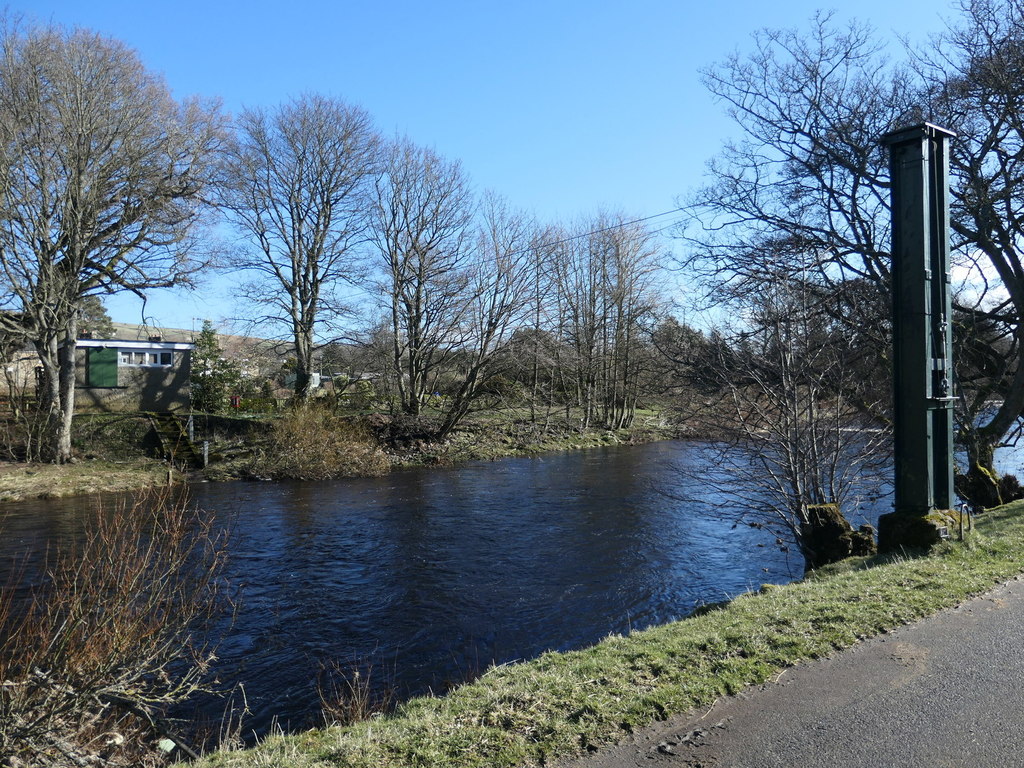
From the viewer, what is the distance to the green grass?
13.0 feet

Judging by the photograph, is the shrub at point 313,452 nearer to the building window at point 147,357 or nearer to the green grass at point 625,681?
the building window at point 147,357

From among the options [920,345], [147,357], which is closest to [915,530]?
[920,345]

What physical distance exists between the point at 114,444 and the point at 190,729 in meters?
21.0

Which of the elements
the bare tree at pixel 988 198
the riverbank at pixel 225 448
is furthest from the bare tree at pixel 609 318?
the bare tree at pixel 988 198

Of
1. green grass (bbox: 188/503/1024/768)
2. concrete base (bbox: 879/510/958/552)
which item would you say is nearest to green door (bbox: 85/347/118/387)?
green grass (bbox: 188/503/1024/768)

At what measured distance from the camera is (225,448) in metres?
25.2

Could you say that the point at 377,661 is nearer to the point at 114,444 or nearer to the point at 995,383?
the point at 995,383

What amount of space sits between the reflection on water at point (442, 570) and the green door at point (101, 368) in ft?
35.4

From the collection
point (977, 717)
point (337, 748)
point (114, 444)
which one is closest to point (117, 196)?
point (114, 444)

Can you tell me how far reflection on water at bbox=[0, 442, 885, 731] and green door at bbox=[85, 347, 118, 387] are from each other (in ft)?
35.4

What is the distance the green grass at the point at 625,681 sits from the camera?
157 inches

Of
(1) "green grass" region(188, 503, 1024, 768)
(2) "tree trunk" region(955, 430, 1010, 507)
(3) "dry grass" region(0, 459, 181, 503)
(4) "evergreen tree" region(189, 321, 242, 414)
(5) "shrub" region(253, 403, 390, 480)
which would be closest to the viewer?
(1) "green grass" region(188, 503, 1024, 768)

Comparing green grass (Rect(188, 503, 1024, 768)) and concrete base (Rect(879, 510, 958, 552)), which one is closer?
green grass (Rect(188, 503, 1024, 768))

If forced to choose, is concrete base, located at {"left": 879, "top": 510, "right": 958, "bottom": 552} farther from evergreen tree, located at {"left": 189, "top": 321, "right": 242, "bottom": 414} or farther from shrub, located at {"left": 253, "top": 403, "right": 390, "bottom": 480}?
evergreen tree, located at {"left": 189, "top": 321, "right": 242, "bottom": 414}
